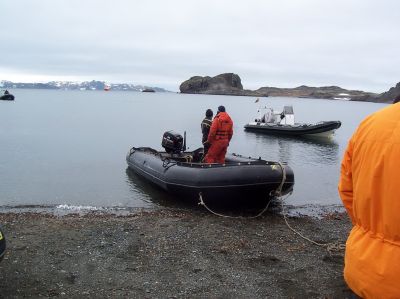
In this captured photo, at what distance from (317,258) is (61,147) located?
1755 centimetres

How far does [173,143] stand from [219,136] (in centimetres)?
254

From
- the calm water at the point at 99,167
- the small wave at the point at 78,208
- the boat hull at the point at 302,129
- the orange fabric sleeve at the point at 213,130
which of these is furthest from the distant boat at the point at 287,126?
the small wave at the point at 78,208

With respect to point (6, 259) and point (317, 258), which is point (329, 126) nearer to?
point (317, 258)

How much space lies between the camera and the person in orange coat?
9047 mm

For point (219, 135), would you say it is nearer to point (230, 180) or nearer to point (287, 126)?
point (230, 180)

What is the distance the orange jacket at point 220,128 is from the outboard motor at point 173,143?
2.35 metres

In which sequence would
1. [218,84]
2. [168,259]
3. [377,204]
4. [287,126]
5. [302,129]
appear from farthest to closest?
[218,84] < [287,126] < [302,129] < [168,259] < [377,204]

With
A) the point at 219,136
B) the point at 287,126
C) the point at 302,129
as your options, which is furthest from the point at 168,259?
the point at 287,126

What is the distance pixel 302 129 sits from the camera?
2595cm

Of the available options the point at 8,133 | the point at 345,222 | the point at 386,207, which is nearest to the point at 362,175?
the point at 386,207

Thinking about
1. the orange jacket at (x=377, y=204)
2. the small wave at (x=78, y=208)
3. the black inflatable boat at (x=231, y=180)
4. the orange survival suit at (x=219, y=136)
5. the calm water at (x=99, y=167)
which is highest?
the orange jacket at (x=377, y=204)

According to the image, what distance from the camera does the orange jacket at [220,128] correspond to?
29.6ft

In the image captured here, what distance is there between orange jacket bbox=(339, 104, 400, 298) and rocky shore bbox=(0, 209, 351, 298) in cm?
281

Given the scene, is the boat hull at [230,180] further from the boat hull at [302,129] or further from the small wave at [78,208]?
the boat hull at [302,129]
